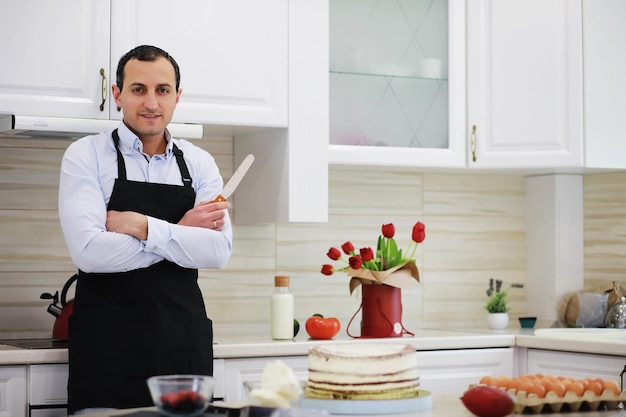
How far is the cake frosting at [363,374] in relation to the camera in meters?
1.85

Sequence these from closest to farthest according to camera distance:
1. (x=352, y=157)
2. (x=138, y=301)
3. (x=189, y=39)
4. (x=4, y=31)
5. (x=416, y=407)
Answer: (x=416, y=407), (x=138, y=301), (x=4, y=31), (x=189, y=39), (x=352, y=157)

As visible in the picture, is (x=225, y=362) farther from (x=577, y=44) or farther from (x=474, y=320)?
(x=577, y=44)

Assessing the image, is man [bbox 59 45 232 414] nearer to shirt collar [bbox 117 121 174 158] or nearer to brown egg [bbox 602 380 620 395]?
shirt collar [bbox 117 121 174 158]

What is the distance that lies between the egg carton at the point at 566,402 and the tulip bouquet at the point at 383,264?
1.68 m

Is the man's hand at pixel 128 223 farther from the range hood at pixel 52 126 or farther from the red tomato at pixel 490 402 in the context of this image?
the red tomato at pixel 490 402

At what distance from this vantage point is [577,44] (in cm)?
393

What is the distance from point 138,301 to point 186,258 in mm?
180

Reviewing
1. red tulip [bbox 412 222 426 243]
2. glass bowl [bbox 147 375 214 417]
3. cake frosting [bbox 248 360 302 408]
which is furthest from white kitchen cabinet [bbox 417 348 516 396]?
glass bowl [bbox 147 375 214 417]

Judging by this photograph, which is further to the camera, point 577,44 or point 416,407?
point 577,44

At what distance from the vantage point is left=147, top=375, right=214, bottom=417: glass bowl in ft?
5.40

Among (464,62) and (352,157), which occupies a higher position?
(464,62)

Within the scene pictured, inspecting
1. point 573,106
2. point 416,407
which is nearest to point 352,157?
point 573,106

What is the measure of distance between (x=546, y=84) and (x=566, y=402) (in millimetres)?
2199

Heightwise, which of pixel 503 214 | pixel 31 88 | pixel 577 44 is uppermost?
pixel 577 44
